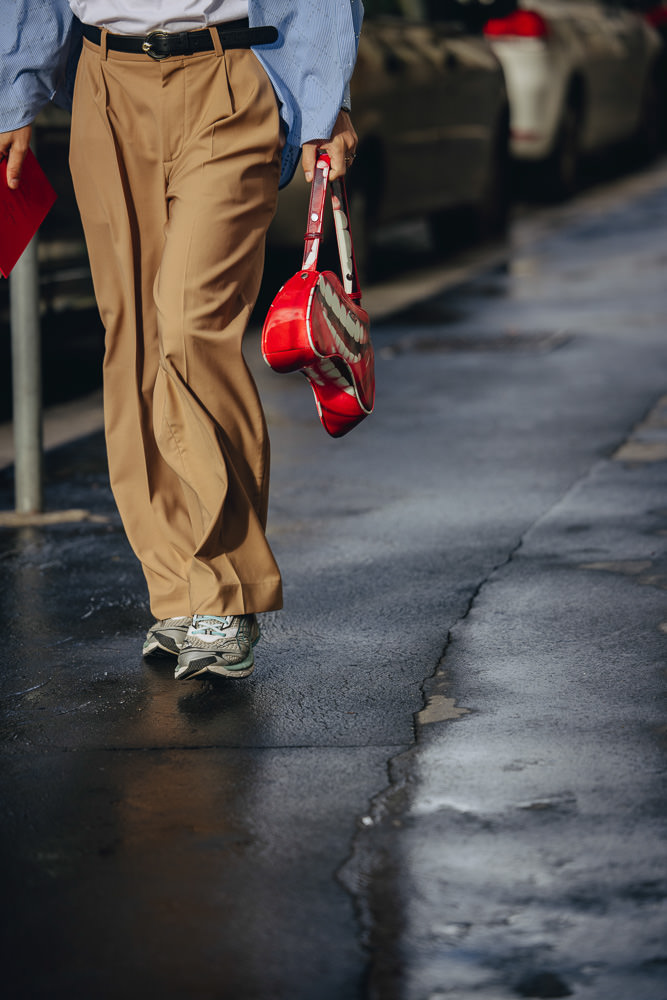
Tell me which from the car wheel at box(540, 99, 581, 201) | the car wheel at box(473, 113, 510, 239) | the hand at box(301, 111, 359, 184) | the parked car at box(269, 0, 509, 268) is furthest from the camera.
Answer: the car wheel at box(540, 99, 581, 201)

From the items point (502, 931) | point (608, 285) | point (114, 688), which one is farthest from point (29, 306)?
point (608, 285)

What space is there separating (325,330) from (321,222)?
0.23 m

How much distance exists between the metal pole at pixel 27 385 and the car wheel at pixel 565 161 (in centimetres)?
915

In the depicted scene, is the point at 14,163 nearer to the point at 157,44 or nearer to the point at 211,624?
the point at 157,44

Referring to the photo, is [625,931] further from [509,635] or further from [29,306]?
[29,306]

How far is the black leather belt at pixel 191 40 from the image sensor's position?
351 cm

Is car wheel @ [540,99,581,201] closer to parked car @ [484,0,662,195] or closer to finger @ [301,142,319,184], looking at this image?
parked car @ [484,0,662,195]

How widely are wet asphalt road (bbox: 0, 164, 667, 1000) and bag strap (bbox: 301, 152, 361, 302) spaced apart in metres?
0.81

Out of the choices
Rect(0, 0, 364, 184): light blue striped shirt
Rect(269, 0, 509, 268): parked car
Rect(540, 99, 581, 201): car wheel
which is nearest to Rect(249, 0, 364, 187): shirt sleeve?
Rect(0, 0, 364, 184): light blue striped shirt

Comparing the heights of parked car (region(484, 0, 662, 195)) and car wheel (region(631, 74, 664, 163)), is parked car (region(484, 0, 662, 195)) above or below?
above

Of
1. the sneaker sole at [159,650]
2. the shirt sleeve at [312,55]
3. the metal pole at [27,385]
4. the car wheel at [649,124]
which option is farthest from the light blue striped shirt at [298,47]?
the car wheel at [649,124]

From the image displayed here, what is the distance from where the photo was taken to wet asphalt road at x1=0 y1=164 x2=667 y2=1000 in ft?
8.02

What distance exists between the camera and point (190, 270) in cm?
354

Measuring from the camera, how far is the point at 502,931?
2475mm
